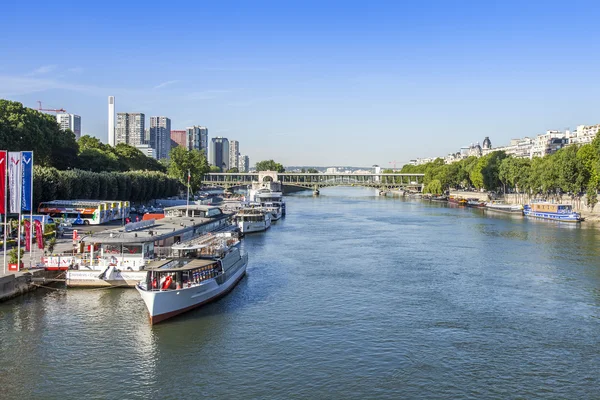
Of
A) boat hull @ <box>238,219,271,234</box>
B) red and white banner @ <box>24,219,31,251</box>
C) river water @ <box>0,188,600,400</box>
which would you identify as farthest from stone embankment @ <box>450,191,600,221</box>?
red and white banner @ <box>24,219,31,251</box>

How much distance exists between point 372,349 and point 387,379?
283 centimetres

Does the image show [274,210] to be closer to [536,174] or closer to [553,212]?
[553,212]

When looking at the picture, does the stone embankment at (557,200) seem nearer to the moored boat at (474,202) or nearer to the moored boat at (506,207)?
the moored boat at (474,202)

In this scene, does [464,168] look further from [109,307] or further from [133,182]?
[109,307]

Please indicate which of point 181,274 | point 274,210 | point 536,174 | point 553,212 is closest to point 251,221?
point 274,210

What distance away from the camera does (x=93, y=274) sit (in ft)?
101

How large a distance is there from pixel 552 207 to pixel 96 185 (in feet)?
200

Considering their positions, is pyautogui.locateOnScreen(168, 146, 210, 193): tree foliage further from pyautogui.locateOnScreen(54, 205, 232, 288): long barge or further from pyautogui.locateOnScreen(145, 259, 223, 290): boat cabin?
pyautogui.locateOnScreen(145, 259, 223, 290): boat cabin

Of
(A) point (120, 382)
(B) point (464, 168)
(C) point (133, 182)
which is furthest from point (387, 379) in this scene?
(B) point (464, 168)

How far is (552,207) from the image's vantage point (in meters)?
82.9

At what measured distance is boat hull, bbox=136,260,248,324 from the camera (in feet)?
81.8

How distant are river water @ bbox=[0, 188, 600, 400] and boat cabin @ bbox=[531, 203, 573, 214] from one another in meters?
43.9

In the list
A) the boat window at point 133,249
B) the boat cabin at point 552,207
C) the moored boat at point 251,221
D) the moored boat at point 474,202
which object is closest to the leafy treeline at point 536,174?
the boat cabin at point 552,207

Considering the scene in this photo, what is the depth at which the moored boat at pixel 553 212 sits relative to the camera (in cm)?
7775
